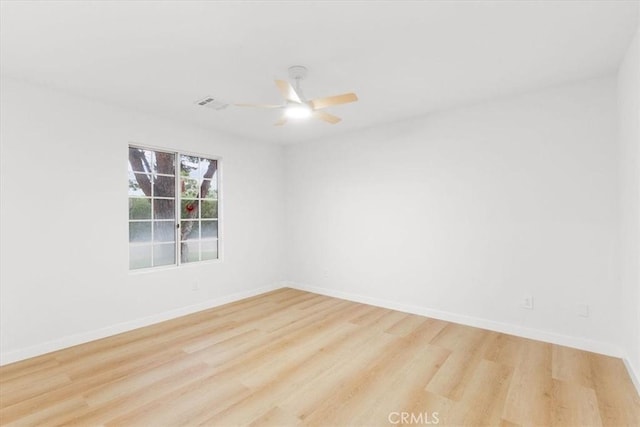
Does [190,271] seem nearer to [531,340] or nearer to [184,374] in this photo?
[184,374]

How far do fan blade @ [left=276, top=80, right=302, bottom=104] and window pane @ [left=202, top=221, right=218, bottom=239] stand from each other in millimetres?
2717

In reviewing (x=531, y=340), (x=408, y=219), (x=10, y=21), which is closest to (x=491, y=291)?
(x=531, y=340)

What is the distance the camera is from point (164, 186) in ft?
13.3

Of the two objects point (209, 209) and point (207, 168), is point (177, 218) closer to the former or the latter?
point (209, 209)

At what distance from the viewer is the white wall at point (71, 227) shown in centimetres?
281

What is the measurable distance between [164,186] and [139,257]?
0.96 m

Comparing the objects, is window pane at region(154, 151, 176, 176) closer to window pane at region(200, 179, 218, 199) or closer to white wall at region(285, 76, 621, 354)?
window pane at region(200, 179, 218, 199)

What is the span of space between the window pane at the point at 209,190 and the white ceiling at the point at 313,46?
138 cm

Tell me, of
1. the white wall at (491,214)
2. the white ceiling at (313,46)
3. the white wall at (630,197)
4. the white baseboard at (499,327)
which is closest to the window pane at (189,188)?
the white ceiling at (313,46)

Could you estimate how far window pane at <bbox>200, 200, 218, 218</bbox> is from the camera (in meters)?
4.50

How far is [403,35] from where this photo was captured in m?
2.21

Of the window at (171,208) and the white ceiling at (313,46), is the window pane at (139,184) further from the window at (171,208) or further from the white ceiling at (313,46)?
the white ceiling at (313,46)
